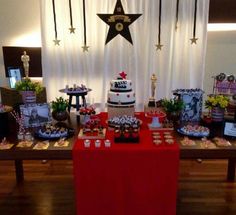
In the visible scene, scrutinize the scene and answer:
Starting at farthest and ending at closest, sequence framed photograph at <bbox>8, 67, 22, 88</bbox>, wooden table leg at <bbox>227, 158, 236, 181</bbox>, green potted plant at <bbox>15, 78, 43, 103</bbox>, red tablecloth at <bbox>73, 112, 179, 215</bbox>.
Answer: framed photograph at <bbox>8, 67, 22, 88</bbox> < wooden table leg at <bbox>227, 158, 236, 181</bbox> < green potted plant at <bbox>15, 78, 43, 103</bbox> < red tablecloth at <bbox>73, 112, 179, 215</bbox>

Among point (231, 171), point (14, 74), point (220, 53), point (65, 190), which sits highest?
point (220, 53)

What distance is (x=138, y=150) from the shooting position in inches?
61.1

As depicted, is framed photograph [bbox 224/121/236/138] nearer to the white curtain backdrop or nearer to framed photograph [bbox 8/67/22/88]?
the white curtain backdrop

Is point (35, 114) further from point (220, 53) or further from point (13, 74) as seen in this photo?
point (220, 53)

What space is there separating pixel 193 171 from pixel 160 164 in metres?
Answer: 1.40

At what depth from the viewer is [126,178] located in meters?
1.59

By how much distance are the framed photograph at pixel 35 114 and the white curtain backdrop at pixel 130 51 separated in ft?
5.36

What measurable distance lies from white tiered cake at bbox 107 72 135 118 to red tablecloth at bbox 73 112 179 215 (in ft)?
1.40

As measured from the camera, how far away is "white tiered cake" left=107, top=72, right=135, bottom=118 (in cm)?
200

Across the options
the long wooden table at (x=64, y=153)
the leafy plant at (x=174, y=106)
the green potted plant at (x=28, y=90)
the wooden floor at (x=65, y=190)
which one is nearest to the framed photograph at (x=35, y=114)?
the green potted plant at (x=28, y=90)

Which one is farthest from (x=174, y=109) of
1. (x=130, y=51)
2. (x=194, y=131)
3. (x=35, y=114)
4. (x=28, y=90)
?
(x=130, y=51)

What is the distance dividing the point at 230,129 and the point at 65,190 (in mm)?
1496

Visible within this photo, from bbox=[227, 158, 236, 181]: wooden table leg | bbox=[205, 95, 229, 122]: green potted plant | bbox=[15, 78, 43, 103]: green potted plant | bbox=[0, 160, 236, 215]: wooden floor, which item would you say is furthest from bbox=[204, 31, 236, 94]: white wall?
bbox=[15, 78, 43, 103]: green potted plant

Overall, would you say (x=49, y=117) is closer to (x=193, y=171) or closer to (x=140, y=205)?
(x=140, y=205)
